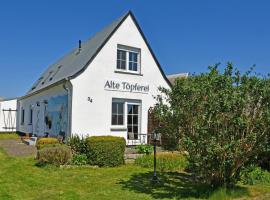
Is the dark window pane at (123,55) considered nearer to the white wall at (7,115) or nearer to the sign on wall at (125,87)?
the sign on wall at (125,87)

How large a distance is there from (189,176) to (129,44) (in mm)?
10162

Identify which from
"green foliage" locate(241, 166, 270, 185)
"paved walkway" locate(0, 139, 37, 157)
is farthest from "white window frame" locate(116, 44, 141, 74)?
"green foliage" locate(241, 166, 270, 185)

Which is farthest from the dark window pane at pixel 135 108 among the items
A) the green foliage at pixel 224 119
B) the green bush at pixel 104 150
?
the green foliage at pixel 224 119

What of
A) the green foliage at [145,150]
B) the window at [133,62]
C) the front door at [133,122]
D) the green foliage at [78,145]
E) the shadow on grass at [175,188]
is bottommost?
the shadow on grass at [175,188]

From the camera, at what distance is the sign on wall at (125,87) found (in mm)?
18181

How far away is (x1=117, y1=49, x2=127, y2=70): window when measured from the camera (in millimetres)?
18875

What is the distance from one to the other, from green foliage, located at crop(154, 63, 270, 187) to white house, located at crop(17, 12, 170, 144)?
992 centimetres

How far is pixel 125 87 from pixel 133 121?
2220 millimetres

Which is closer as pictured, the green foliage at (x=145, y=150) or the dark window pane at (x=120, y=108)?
the green foliage at (x=145, y=150)

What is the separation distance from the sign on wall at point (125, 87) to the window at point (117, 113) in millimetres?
926

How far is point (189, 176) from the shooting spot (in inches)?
444

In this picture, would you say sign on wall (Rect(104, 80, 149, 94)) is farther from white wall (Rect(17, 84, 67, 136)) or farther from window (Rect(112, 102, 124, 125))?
white wall (Rect(17, 84, 67, 136))

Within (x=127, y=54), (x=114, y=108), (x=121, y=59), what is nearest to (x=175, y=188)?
(x=114, y=108)

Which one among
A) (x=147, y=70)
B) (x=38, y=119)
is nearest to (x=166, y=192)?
(x=147, y=70)
